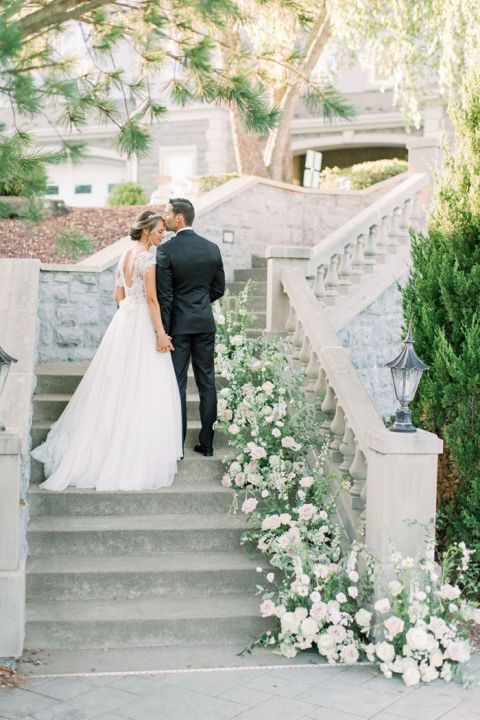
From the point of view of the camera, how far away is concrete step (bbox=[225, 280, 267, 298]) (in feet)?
37.3

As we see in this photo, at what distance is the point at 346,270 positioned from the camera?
10.9 meters

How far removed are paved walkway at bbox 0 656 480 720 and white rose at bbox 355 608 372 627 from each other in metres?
0.27

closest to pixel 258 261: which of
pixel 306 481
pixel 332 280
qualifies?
pixel 332 280

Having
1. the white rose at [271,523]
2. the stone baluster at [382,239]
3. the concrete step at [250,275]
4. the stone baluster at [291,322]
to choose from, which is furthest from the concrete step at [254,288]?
the white rose at [271,523]

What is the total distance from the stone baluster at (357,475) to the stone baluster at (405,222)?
19.6 feet

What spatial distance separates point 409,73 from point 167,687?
44.6ft

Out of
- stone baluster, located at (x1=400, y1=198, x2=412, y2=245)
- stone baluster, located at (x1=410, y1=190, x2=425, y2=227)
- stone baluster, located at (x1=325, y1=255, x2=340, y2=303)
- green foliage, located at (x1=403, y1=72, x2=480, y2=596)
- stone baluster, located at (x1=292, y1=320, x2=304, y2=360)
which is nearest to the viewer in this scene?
green foliage, located at (x1=403, y1=72, x2=480, y2=596)

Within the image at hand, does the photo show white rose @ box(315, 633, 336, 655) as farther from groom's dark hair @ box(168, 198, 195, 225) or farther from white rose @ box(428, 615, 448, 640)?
groom's dark hair @ box(168, 198, 195, 225)

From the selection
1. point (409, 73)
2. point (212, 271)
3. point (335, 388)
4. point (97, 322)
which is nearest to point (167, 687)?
point (335, 388)

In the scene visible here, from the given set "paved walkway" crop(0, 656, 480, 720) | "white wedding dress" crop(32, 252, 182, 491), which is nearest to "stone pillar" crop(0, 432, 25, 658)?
"paved walkway" crop(0, 656, 480, 720)

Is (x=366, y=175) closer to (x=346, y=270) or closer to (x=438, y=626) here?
(x=346, y=270)

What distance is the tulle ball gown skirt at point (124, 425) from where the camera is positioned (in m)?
6.80

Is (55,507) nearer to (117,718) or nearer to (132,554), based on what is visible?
(132,554)

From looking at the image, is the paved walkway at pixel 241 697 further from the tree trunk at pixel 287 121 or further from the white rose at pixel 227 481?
the tree trunk at pixel 287 121
